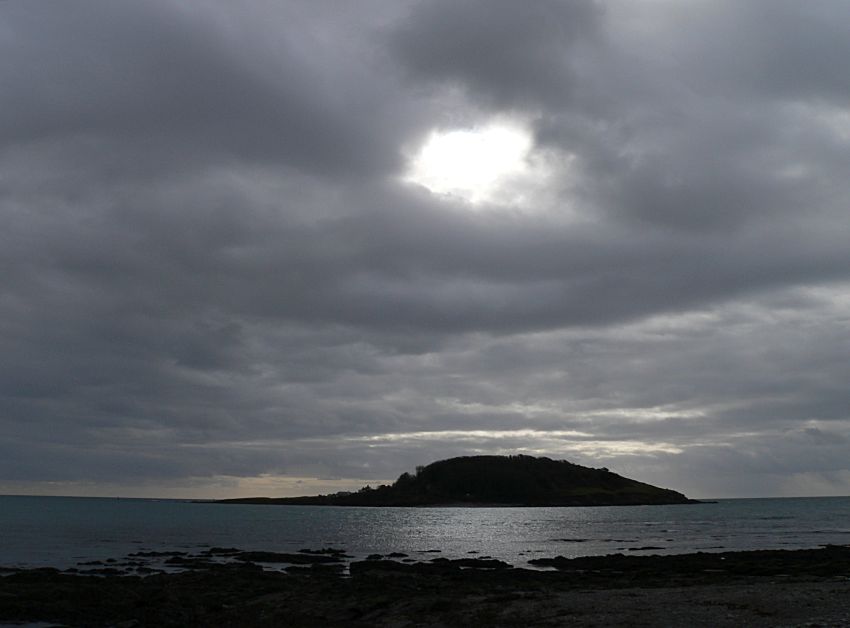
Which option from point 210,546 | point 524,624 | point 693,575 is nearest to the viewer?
point 524,624

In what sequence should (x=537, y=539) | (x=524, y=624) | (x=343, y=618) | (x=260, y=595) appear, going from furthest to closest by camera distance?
(x=537, y=539)
(x=260, y=595)
(x=343, y=618)
(x=524, y=624)

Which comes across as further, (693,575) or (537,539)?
(537,539)

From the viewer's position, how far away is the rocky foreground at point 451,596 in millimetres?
34906

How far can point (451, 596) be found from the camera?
143ft

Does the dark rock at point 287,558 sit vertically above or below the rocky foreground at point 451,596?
below

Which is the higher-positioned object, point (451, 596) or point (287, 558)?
point (451, 596)

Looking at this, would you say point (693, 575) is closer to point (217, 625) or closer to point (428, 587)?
point (428, 587)

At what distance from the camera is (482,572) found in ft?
204

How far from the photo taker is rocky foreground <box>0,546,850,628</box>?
34906mm

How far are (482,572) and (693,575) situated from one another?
16.1 metres

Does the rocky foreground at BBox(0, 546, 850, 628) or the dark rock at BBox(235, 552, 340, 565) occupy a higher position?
the rocky foreground at BBox(0, 546, 850, 628)

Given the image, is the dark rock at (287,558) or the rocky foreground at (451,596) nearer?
the rocky foreground at (451,596)

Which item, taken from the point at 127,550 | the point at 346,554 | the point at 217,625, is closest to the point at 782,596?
the point at 217,625

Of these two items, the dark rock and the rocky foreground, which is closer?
the rocky foreground
